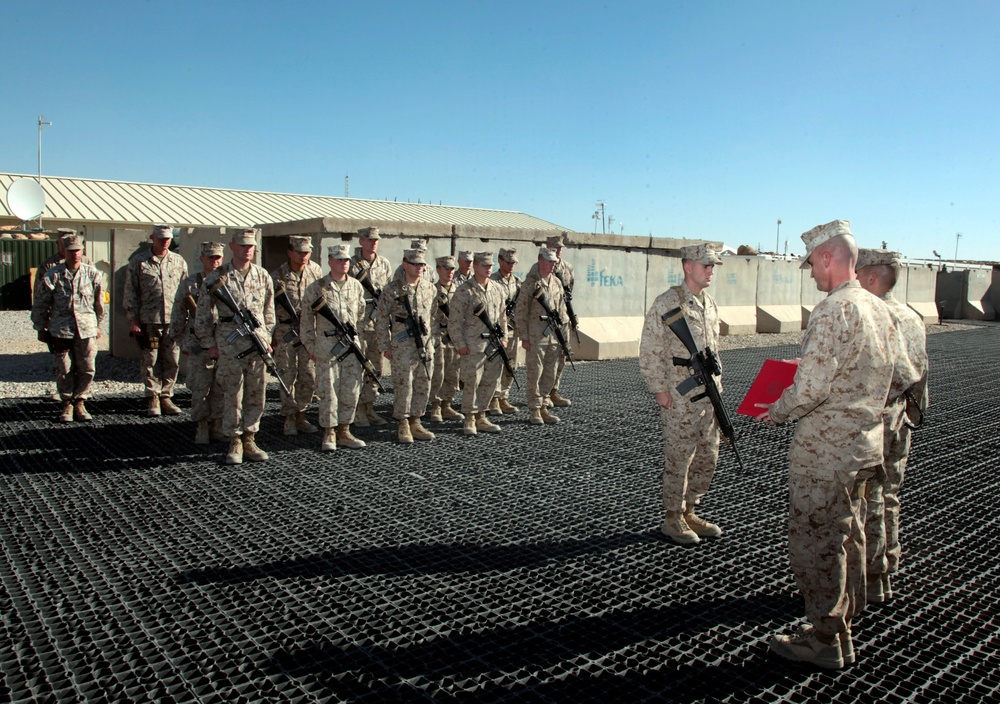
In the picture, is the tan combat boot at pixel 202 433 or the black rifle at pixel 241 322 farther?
the tan combat boot at pixel 202 433

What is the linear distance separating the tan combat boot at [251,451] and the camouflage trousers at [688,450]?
3440 mm

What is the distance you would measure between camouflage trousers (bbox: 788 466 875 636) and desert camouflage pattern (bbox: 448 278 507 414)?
457 centimetres

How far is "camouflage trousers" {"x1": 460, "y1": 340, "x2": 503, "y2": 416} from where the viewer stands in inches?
291

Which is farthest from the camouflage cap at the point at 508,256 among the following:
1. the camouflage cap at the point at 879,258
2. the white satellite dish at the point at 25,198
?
the white satellite dish at the point at 25,198

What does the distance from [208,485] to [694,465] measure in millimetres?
3501

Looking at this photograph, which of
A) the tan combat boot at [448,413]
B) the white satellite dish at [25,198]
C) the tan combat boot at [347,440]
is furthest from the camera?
the white satellite dish at [25,198]

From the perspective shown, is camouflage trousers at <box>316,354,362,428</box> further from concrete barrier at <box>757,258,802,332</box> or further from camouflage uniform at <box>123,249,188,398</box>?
concrete barrier at <box>757,258,802,332</box>

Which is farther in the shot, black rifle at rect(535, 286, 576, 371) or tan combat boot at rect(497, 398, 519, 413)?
tan combat boot at rect(497, 398, 519, 413)

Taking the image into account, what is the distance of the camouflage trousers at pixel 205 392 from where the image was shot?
22.1 ft

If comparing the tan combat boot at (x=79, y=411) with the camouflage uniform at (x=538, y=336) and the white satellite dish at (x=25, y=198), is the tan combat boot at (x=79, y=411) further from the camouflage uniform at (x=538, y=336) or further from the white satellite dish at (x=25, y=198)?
the white satellite dish at (x=25, y=198)

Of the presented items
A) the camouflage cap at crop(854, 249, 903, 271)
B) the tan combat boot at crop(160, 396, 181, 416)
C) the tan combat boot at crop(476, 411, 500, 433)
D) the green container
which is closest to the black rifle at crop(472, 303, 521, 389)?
the tan combat boot at crop(476, 411, 500, 433)

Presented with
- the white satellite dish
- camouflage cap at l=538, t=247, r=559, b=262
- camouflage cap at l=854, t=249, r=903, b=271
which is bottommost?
camouflage cap at l=854, t=249, r=903, b=271

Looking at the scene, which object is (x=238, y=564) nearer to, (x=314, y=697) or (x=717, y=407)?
(x=314, y=697)

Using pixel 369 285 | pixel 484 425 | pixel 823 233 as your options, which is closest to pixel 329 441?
pixel 484 425
